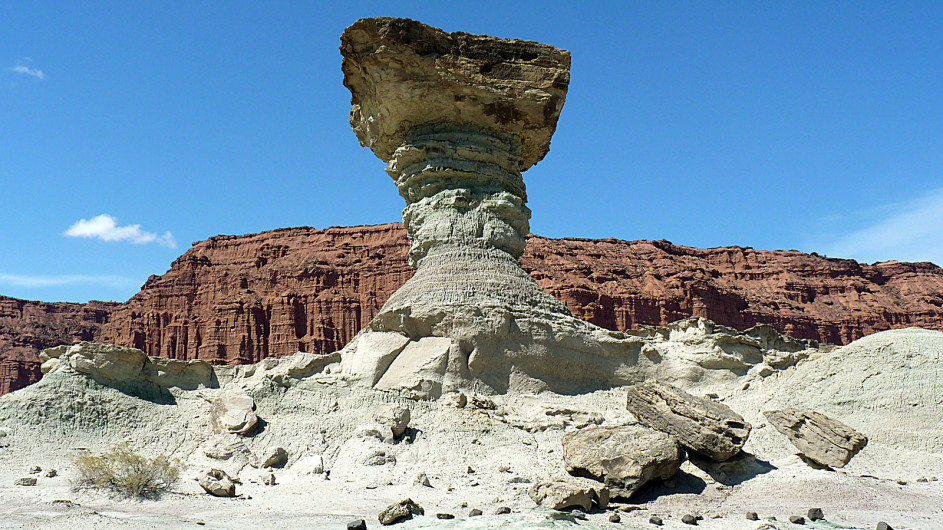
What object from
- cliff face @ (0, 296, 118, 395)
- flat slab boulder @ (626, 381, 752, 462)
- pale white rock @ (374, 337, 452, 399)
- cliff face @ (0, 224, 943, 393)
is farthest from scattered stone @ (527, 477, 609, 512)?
cliff face @ (0, 296, 118, 395)

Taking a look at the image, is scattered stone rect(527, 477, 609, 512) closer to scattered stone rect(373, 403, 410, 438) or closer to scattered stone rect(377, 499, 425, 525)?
scattered stone rect(377, 499, 425, 525)

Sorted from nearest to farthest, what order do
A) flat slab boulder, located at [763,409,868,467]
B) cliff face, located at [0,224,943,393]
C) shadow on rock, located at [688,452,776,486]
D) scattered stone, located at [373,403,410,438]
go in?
shadow on rock, located at [688,452,776,486]
flat slab boulder, located at [763,409,868,467]
scattered stone, located at [373,403,410,438]
cliff face, located at [0,224,943,393]

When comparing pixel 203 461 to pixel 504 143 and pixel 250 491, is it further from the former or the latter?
pixel 504 143

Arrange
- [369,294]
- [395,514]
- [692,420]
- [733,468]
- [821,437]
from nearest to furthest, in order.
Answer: [395,514] < [733,468] < [692,420] < [821,437] < [369,294]

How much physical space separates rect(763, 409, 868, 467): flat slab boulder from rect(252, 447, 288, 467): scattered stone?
6710 mm

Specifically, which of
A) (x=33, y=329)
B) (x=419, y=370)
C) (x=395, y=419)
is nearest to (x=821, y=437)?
(x=395, y=419)

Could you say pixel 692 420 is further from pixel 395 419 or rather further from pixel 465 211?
pixel 465 211

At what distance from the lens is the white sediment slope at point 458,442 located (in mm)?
8289

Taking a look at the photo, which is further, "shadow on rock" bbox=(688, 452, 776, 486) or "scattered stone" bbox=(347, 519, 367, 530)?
"shadow on rock" bbox=(688, 452, 776, 486)

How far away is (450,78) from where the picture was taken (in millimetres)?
14836

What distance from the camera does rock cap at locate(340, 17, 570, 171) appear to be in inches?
581

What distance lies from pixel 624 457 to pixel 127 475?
5.70m

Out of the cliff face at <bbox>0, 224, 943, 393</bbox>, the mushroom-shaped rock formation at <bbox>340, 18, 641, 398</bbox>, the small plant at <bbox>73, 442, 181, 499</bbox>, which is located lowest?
the small plant at <bbox>73, 442, 181, 499</bbox>

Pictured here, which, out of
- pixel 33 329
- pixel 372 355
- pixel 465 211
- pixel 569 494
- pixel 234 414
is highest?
pixel 33 329
